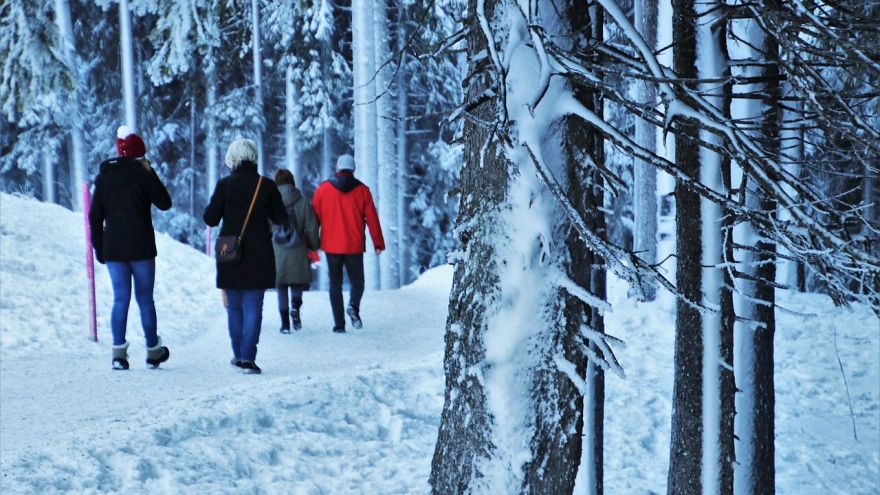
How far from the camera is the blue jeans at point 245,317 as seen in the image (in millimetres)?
7695

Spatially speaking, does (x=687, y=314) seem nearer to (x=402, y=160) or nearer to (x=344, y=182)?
(x=344, y=182)

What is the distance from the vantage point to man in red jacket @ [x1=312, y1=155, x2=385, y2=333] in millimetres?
10281

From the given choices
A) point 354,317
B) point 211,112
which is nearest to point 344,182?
point 354,317

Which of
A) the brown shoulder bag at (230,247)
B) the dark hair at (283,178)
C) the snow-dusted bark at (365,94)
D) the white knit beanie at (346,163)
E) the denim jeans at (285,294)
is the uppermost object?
the snow-dusted bark at (365,94)

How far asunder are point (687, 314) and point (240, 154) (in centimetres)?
416

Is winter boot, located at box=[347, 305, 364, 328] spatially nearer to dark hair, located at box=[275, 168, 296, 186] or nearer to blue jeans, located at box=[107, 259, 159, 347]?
dark hair, located at box=[275, 168, 296, 186]

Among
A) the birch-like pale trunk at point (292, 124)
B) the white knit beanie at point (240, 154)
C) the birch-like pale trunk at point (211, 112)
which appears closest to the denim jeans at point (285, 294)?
the white knit beanie at point (240, 154)

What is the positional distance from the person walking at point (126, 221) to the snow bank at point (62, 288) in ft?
8.12

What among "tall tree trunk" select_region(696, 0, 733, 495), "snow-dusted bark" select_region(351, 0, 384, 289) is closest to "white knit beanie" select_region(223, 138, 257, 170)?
"tall tree trunk" select_region(696, 0, 733, 495)

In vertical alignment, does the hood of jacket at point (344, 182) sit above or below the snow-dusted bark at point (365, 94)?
below

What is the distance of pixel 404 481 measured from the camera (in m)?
6.01

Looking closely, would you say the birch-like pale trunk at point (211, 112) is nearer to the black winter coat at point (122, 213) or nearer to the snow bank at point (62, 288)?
the snow bank at point (62, 288)

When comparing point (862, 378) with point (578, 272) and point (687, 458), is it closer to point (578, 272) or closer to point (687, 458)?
point (687, 458)

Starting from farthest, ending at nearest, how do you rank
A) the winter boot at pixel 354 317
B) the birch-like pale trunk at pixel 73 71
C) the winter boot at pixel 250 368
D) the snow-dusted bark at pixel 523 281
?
the birch-like pale trunk at pixel 73 71 → the winter boot at pixel 354 317 → the winter boot at pixel 250 368 → the snow-dusted bark at pixel 523 281
